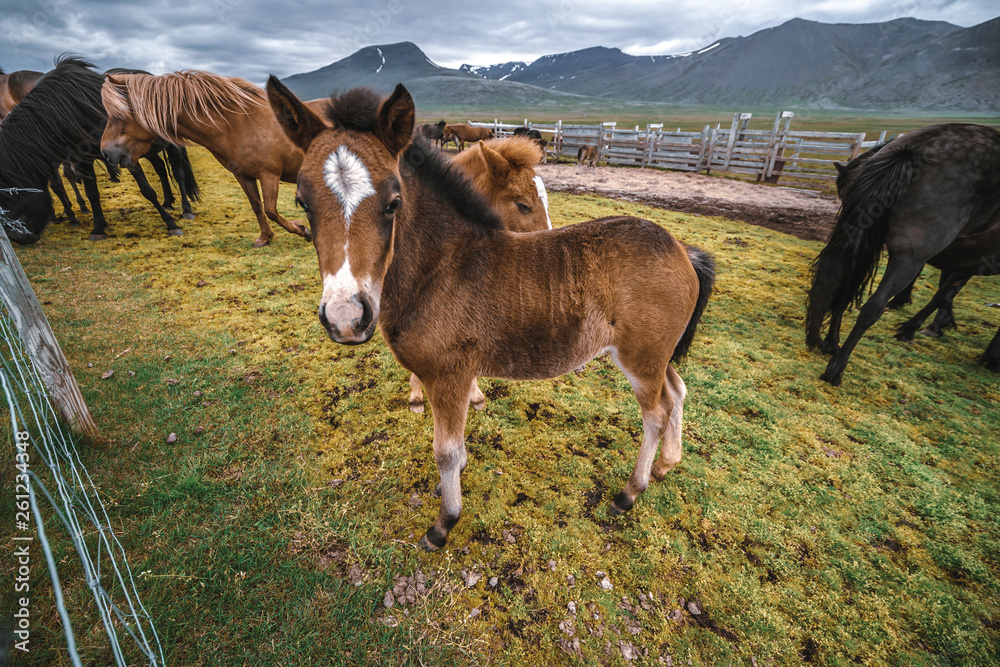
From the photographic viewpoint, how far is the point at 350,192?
6.40 feet

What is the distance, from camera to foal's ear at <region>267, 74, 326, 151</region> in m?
2.04

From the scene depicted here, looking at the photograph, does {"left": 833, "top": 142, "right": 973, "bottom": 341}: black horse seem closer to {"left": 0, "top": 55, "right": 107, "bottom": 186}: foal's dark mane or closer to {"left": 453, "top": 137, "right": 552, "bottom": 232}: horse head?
{"left": 453, "top": 137, "right": 552, "bottom": 232}: horse head

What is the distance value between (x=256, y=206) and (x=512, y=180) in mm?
5894

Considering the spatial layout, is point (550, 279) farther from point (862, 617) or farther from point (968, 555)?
point (968, 555)

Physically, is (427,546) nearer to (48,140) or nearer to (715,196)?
(48,140)

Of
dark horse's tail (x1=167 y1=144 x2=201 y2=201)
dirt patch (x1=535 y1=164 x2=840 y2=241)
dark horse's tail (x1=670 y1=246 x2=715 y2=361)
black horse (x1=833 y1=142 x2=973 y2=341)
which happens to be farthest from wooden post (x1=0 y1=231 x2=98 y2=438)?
dirt patch (x1=535 y1=164 x2=840 y2=241)

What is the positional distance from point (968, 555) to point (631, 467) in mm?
2433

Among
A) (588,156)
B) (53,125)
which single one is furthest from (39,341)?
(588,156)

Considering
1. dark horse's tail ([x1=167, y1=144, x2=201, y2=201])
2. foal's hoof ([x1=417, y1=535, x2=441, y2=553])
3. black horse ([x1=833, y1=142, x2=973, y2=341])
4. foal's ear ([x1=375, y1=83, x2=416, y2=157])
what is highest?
foal's ear ([x1=375, y1=83, x2=416, y2=157])

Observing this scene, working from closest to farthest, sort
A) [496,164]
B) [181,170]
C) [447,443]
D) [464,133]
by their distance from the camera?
[447,443] < [496,164] < [181,170] < [464,133]

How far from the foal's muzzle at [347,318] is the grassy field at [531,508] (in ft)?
5.78

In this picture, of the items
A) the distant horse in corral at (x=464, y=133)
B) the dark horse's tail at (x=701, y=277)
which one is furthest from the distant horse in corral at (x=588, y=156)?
the dark horse's tail at (x=701, y=277)

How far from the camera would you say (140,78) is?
6.27 m

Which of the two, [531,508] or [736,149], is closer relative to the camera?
[531,508]
